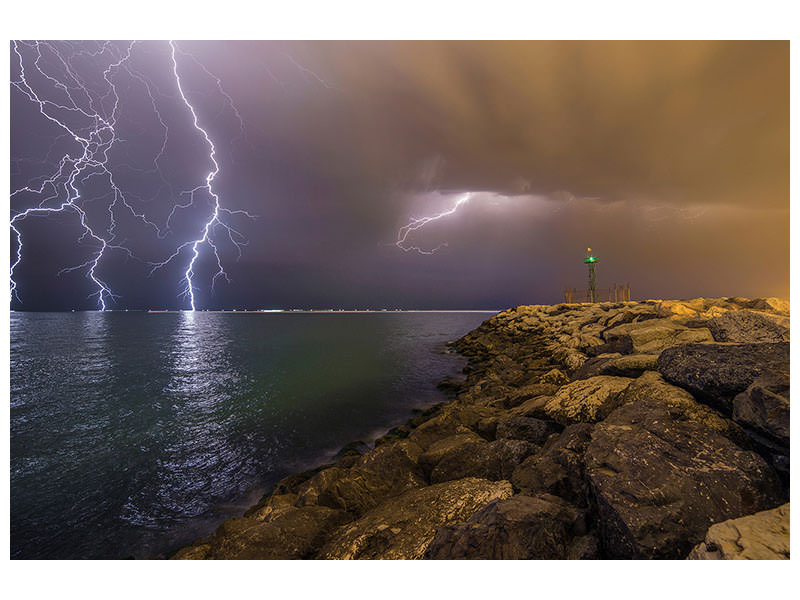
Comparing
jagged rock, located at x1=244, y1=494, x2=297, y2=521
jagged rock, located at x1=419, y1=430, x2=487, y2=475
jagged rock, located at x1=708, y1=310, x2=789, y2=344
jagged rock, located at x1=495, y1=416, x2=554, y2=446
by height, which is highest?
jagged rock, located at x1=708, y1=310, x2=789, y2=344

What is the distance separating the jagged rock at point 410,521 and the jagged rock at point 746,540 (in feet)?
5.00

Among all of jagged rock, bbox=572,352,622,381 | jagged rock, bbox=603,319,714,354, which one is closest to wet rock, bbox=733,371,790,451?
jagged rock, bbox=572,352,622,381

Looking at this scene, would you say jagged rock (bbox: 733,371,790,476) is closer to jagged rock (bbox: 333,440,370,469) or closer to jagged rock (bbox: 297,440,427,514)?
jagged rock (bbox: 297,440,427,514)

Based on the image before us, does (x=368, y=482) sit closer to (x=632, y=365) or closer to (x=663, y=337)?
(x=632, y=365)

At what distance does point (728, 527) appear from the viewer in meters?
2.06

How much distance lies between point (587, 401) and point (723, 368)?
160 centimetres

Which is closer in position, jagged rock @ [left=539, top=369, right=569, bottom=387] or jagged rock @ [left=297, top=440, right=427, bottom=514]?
jagged rock @ [left=297, top=440, right=427, bottom=514]

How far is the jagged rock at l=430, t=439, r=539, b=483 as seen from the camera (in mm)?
3998

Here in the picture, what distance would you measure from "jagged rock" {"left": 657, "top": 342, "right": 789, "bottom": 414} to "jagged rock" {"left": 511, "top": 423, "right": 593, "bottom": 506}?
1404 mm

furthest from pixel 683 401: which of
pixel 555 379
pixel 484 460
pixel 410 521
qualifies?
pixel 555 379

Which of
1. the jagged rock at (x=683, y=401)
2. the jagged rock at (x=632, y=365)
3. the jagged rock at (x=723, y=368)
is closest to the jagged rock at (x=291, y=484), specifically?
the jagged rock at (x=683, y=401)

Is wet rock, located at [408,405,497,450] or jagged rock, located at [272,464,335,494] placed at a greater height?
wet rock, located at [408,405,497,450]

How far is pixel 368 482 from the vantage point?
14.7ft
